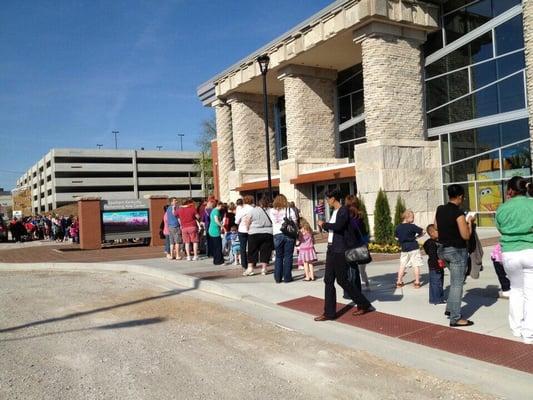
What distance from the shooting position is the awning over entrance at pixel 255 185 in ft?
96.7

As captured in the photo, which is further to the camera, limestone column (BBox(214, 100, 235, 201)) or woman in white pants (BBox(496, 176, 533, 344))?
limestone column (BBox(214, 100, 235, 201))

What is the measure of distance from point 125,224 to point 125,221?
0.45 ft

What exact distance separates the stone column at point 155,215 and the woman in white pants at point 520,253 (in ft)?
60.9

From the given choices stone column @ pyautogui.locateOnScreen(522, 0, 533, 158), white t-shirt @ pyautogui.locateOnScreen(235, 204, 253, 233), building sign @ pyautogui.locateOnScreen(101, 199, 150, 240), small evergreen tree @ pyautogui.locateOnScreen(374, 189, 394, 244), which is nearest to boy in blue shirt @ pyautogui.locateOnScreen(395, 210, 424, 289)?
white t-shirt @ pyautogui.locateOnScreen(235, 204, 253, 233)

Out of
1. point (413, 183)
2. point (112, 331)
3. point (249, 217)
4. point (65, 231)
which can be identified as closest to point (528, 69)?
point (413, 183)

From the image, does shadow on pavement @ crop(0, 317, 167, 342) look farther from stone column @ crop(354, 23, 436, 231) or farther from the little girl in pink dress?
stone column @ crop(354, 23, 436, 231)

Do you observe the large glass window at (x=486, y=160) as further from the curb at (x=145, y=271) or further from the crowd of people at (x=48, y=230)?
the crowd of people at (x=48, y=230)

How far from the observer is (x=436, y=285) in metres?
6.91

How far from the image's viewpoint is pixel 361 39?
21.3m

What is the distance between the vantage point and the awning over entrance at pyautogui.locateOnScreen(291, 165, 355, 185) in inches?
866

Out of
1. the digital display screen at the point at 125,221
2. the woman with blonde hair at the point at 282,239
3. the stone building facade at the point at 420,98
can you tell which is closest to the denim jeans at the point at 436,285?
the woman with blonde hair at the point at 282,239

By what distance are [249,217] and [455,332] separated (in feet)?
16.6

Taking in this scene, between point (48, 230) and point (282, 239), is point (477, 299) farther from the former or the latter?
point (48, 230)

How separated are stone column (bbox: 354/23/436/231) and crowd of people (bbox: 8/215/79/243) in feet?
52.6
